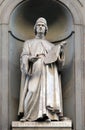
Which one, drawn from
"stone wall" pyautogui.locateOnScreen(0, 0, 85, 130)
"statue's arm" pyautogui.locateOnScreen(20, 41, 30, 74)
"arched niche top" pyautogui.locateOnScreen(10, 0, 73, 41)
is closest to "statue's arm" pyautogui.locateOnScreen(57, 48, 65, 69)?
"stone wall" pyautogui.locateOnScreen(0, 0, 85, 130)

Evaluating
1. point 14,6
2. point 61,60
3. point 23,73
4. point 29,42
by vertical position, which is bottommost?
point 23,73

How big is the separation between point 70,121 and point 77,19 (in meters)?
1.93

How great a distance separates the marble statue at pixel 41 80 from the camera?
13.6 meters

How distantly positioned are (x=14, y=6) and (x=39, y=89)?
67.7 inches

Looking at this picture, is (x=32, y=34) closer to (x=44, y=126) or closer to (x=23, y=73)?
(x=23, y=73)

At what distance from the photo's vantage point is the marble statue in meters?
13.6

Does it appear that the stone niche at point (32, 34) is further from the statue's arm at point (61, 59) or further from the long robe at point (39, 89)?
the statue's arm at point (61, 59)

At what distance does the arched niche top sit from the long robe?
72cm

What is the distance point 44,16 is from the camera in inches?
587

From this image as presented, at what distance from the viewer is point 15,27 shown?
1472cm

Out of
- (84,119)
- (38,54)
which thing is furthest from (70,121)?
(38,54)

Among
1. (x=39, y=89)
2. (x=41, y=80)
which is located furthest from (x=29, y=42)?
(x=39, y=89)

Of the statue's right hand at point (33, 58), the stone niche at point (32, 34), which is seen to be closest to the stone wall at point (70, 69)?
the stone niche at point (32, 34)

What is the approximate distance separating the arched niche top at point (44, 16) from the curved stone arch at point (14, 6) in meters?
0.08
